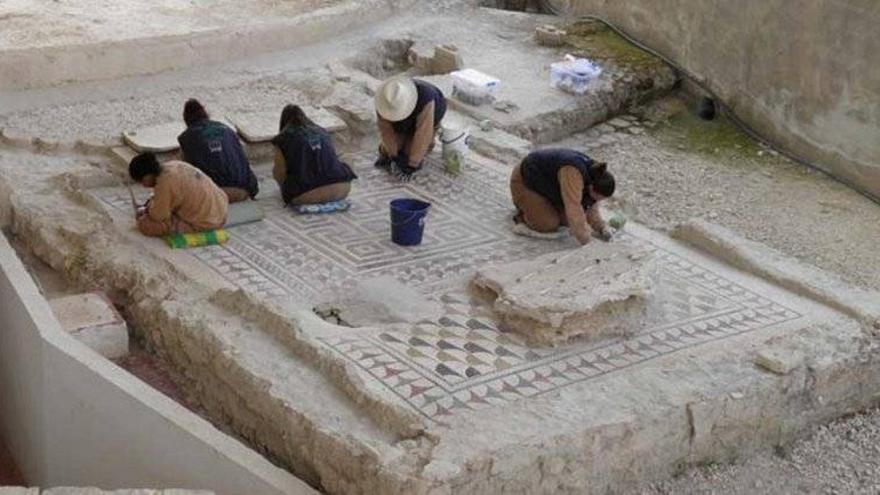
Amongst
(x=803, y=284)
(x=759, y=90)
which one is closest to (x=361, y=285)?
(x=803, y=284)

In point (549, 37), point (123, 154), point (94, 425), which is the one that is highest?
point (123, 154)

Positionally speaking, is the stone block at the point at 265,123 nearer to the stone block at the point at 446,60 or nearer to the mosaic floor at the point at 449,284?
the mosaic floor at the point at 449,284

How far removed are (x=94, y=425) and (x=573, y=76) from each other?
5.32m

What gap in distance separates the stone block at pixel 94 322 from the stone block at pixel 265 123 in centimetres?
198

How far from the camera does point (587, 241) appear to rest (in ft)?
21.9

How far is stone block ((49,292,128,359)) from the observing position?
5.88 metres

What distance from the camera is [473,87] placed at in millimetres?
9148

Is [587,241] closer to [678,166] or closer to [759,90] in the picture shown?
[678,166]

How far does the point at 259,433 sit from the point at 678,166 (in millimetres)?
4736

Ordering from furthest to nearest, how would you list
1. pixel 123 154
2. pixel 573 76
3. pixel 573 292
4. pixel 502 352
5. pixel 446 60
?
pixel 446 60 < pixel 573 76 < pixel 123 154 < pixel 573 292 < pixel 502 352

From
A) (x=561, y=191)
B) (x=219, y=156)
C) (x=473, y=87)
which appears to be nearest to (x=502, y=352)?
(x=561, y=191)

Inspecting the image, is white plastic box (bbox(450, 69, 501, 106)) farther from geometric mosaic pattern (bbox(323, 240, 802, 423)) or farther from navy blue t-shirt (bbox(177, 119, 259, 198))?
geometric mosaic pattern (bbox(323, 240, 802, 423))

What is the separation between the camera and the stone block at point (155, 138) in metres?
7.47

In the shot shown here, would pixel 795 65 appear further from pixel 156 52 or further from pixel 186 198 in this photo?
pixel 186 198
